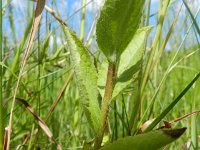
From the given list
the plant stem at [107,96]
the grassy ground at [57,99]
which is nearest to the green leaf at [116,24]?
the plant stem at [107,96]

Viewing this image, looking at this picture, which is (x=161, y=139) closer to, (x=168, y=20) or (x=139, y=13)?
(x=139, y=13)

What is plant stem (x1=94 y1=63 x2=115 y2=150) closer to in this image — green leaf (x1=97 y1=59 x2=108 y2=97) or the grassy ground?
green leaf (x1=97 y1=59 x2=108 y2=97)

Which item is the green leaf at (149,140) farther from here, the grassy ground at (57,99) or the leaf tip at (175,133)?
the grassy ground at (57,99)

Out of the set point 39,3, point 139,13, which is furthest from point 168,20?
point 139,13

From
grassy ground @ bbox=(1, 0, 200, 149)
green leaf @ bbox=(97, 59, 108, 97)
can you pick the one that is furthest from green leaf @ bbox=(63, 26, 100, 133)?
grassy ground @ bbox=(1, 0, 200, 149)

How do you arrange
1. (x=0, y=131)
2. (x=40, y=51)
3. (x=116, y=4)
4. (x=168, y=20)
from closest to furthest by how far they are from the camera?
1. (x=116, y=4)
2. (x=0, y=131)
3. (x=40, y=51)
4. (x=168, y=20)

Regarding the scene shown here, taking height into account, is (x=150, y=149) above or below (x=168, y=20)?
below

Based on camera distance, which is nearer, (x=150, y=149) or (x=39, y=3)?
(x=150, y=149)
